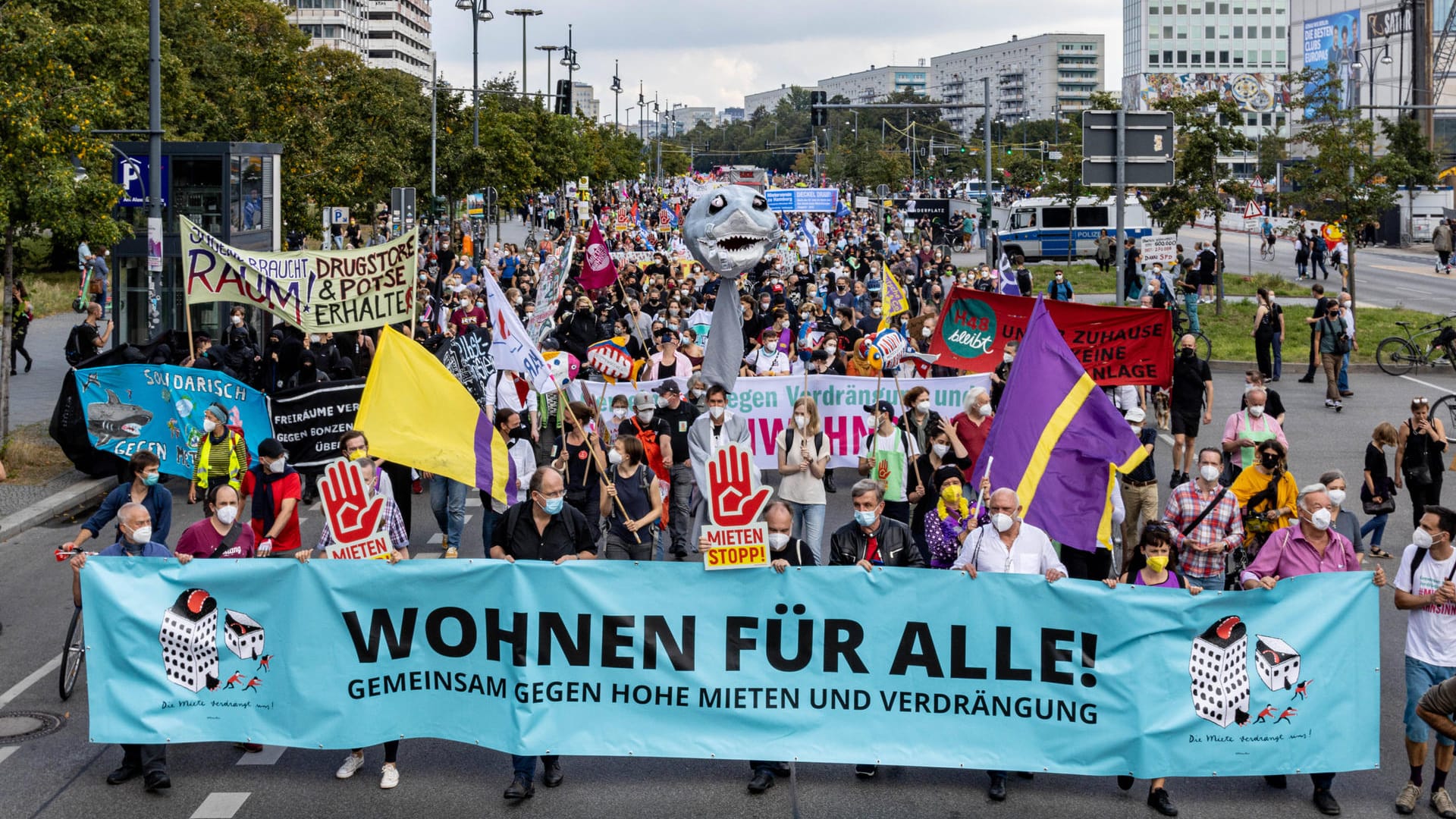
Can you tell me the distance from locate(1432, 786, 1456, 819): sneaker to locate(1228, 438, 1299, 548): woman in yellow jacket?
9.93 feet

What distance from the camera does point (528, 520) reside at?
9.09 m

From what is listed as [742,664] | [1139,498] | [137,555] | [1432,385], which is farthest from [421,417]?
[1432,385]

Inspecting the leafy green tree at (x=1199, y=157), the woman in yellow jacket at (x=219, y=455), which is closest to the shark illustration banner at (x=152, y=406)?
the woman in yellow jacket at (x=219, y=455)

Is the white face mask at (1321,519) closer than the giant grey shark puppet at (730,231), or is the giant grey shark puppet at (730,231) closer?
the white face mask at (1321,519)

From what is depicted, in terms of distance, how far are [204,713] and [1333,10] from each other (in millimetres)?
112283

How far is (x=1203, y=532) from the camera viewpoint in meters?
9.84

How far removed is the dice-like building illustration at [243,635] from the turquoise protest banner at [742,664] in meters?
0.01

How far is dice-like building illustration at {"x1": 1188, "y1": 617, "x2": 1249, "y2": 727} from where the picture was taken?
8.05m

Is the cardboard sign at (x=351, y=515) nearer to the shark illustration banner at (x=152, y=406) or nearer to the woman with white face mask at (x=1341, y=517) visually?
the woman with white face mask at (x=1341, y=517)

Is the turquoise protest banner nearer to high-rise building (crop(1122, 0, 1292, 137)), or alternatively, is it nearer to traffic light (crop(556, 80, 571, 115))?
traffic light (crop(556, 80, 571, 115))

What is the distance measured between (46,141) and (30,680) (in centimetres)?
973

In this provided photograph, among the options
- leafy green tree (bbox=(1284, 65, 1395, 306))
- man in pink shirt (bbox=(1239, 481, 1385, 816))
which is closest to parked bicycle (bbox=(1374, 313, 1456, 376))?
leafy green tree (bbox=(1284, 65, 1395, 306))

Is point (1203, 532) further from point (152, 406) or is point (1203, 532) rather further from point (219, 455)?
point (152, 406)

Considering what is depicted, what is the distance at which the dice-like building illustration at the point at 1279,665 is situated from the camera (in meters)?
8.05
